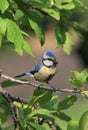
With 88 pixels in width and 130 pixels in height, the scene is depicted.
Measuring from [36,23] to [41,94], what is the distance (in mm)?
710

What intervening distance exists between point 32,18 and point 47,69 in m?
1.45

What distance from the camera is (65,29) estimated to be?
5.59 metres

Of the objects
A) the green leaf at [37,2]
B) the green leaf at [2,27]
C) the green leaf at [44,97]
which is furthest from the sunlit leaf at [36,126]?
the green leaf at [37,2]

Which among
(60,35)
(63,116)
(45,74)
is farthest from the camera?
(45,74)

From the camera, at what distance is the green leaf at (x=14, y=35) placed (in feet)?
15.3

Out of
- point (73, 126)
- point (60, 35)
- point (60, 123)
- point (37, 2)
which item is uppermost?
point (37, 2)

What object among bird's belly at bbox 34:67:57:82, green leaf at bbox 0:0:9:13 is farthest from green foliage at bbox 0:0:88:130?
bird's belly at bbox 34:67:57:82

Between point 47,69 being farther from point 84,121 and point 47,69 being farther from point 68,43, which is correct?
point 84,121

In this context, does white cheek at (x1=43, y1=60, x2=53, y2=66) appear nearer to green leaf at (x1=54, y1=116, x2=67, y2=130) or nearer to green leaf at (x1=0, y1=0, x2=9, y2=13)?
green leaf at (x1=54, y1=116, x2=67, y2=130)

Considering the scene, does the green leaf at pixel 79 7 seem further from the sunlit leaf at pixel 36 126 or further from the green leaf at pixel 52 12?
the sunlit leaf at pixel 36 126

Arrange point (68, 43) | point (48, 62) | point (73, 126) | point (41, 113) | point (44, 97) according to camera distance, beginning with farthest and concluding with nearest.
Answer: point (48, 62) < point (68, 43) < point (44, 97) < point (41, 113) < point (73, 126)

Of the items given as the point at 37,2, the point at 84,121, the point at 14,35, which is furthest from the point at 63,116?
the point at 37,2

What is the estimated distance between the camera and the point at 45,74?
6.26m

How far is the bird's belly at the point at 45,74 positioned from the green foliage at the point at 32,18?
661 mm
